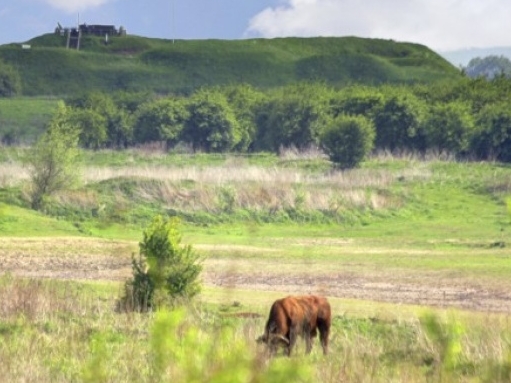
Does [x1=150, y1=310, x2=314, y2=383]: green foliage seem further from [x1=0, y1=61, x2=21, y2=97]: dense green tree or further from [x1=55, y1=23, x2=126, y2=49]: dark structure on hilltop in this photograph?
[x1=55, y1=23, x2=126, y2=49]: dark structure on hilltop

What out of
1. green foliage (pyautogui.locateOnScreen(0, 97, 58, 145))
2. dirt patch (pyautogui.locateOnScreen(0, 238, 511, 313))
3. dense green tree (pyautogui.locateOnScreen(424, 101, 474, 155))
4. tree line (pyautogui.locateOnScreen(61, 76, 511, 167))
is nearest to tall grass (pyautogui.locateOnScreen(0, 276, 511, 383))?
dirt patch (pyautogui.locateOnScreen(0, 238, 511, 313))

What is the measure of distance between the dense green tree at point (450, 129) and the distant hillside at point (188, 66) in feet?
173

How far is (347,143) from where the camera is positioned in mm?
52750

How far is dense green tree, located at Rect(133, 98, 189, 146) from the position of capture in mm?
73438

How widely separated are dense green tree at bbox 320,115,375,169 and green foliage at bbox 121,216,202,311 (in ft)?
110

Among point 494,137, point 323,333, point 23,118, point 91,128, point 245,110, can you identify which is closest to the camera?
point 323,333

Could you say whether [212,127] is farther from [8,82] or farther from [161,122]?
[8,82]

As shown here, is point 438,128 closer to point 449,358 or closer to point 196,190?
point 196,190

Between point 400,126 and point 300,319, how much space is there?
172ft

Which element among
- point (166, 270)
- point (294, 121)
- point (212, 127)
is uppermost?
point (294, 121)

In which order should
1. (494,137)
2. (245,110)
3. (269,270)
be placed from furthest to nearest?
1. (245,110)
2. (494,137)
3. (269,270)

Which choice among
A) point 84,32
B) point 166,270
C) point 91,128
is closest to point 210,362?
point 166,270

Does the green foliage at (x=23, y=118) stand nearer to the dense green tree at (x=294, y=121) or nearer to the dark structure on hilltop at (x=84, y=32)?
the dense green tree at (x=294, y=121)

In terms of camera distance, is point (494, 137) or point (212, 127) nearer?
point (494, 137)
